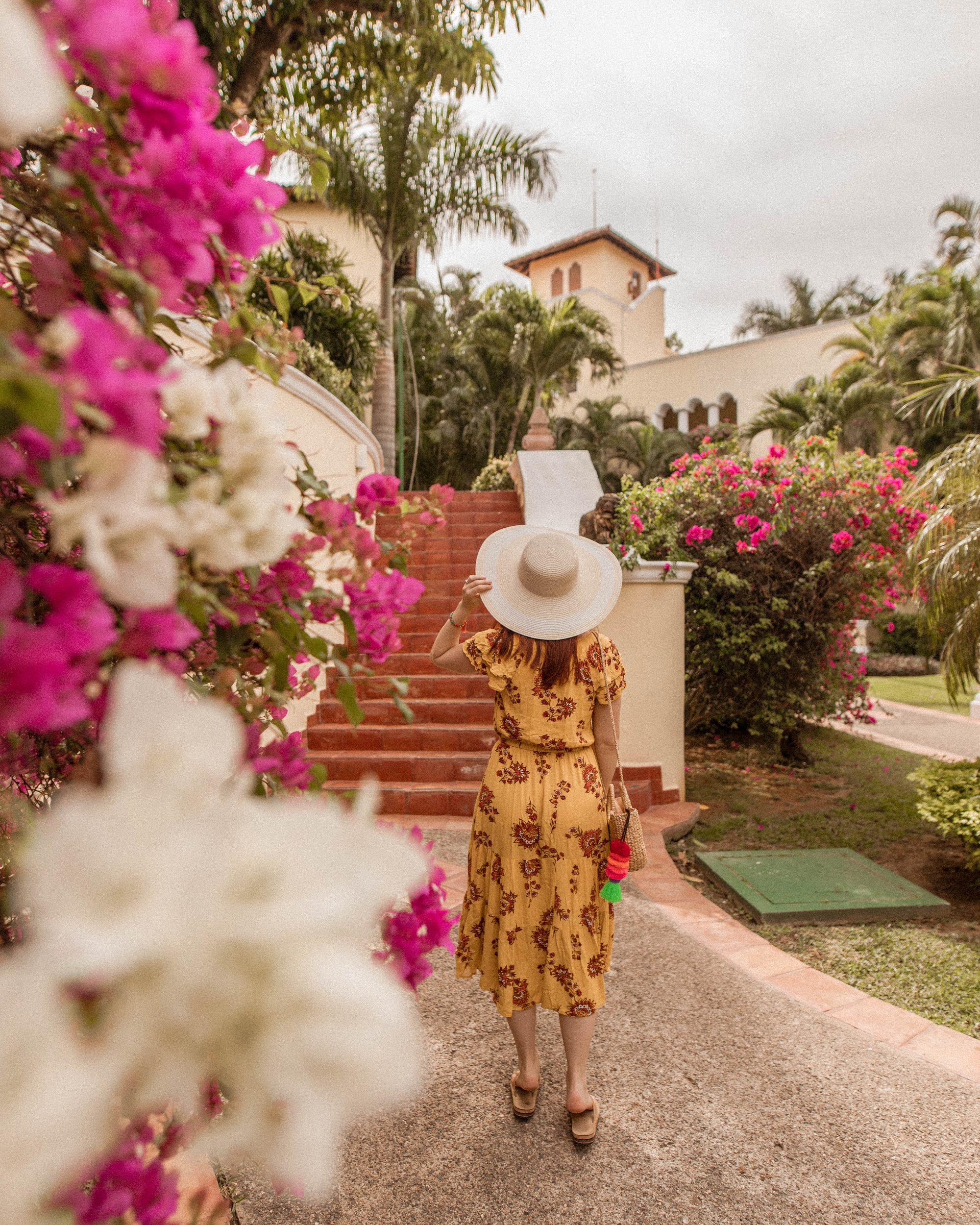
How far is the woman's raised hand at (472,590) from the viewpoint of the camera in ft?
7.88

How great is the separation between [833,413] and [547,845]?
61.6 ft

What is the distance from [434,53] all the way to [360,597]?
785 centimetres

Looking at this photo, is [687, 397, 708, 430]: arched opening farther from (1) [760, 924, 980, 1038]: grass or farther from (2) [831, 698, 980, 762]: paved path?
(1) [760, 924, 980, 1038]: grass

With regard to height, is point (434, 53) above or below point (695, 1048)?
above

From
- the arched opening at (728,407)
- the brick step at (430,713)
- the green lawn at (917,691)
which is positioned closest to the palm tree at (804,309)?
the arched opening at (728,407)

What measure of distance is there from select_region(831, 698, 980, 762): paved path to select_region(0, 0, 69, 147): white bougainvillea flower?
827 centimetres

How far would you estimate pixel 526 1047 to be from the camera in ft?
7.95

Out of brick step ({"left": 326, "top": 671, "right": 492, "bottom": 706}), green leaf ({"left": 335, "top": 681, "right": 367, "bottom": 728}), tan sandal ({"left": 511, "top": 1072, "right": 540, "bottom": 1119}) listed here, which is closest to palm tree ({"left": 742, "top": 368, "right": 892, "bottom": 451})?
brick step ({"left": 326, "top": 671, "right": 492, "bottom": 706})

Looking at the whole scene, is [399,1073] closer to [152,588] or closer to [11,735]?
[152,588]

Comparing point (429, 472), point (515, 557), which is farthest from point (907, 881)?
point (429, 472)

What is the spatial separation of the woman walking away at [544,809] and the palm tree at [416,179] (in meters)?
8.96

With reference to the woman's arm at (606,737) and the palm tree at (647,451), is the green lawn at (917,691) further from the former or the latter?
the woman's arm at (606,737)

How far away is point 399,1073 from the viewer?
1.18ft

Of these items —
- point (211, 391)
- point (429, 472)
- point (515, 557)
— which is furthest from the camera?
point (429, 472)
